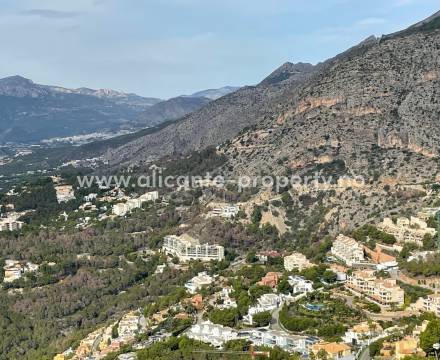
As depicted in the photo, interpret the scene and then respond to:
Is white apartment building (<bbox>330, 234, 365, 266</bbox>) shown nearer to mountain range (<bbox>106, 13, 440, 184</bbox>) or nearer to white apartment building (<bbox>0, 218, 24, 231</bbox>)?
mountain range (<bbox>106, 13, 440, 184</bbox>)

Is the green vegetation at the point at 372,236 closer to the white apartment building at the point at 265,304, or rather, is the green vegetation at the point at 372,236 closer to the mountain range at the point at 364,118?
the white apartment building at the point at 265,304

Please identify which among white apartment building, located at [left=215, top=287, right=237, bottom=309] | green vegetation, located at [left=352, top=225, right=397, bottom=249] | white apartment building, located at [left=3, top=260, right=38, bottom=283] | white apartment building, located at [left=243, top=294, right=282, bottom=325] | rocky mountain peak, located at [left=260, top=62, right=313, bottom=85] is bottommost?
white apartment building, located at [left=3, top=260, right=38, bottom=283]

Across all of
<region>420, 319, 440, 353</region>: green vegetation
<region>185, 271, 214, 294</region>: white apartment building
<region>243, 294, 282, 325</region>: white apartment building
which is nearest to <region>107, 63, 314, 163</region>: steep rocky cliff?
<region>185, 271, 214, 294</region>: white apartment building

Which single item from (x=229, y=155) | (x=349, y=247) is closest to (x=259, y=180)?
(x=229, y=155)

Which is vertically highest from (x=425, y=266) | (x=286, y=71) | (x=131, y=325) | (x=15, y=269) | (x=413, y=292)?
(x=286, y=71)

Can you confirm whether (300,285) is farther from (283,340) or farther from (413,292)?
(283,340)

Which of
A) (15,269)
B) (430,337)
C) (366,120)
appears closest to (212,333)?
(430,337)
